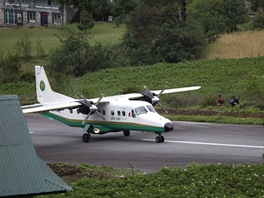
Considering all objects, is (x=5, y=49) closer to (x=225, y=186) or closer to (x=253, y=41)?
(x=253, y=41)

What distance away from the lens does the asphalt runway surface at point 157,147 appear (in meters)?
30.0

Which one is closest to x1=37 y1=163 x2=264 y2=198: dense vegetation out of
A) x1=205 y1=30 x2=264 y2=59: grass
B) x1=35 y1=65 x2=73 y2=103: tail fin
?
x1=35 y1=65 x2=73 y2=103: tail fin

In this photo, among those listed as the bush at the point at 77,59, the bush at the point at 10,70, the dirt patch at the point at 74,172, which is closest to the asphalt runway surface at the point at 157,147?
the dirt patch at the point at 74,172

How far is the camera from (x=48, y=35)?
80.6 meters

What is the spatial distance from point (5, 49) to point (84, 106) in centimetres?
3774

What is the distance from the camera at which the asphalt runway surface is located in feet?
98.5

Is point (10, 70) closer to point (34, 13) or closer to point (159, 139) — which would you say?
point (159, 139)

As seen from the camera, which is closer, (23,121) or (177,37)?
(23,121)

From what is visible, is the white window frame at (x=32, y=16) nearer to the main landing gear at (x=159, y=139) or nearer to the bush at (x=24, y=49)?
the bush at (x=24, y=49)

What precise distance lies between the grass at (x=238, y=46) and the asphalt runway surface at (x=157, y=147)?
17.4 m

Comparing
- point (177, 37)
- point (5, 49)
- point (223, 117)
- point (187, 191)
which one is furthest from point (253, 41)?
point (187, 191)

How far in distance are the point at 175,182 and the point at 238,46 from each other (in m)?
35.7

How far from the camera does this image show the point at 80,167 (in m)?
28.2

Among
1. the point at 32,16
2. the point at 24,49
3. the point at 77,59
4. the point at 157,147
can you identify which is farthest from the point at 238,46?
the point at 32,16
